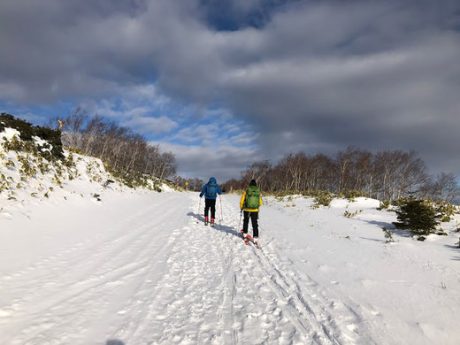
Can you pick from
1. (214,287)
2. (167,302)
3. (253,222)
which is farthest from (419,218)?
(167,302)

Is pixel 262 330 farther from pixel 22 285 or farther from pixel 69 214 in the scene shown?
pixel 69 214

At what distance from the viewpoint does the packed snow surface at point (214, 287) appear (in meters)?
3.85

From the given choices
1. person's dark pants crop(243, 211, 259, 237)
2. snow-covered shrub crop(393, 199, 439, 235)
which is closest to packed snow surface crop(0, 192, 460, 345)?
snow-covered shrub crop(393, 199, 439, 235)

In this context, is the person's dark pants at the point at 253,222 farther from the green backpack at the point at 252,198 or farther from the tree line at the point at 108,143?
the tree line at the point at 108,143

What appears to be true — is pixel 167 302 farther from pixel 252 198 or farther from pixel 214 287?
pixel 252 198

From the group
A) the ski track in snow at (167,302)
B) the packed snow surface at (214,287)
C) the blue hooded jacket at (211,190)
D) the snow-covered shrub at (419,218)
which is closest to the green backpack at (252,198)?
the packed snow surface at (214,287)

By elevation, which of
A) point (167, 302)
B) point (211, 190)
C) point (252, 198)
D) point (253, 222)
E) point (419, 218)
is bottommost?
point (167, 302)

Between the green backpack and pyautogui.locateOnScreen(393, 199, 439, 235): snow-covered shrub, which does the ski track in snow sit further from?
pyautogui.locateOnScreen(393, 199, 439, 235): snow-covered shrub

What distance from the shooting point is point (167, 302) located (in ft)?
15.2

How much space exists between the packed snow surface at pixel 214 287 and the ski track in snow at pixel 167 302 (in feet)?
0.07

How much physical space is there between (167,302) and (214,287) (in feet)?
3.50

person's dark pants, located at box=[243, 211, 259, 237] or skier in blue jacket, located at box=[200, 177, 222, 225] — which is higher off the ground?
skier in blue jacket, located at box=[200, 177, 222, 225]

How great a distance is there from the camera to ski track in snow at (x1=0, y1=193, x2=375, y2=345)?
146 inches

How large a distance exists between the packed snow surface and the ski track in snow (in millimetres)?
21
